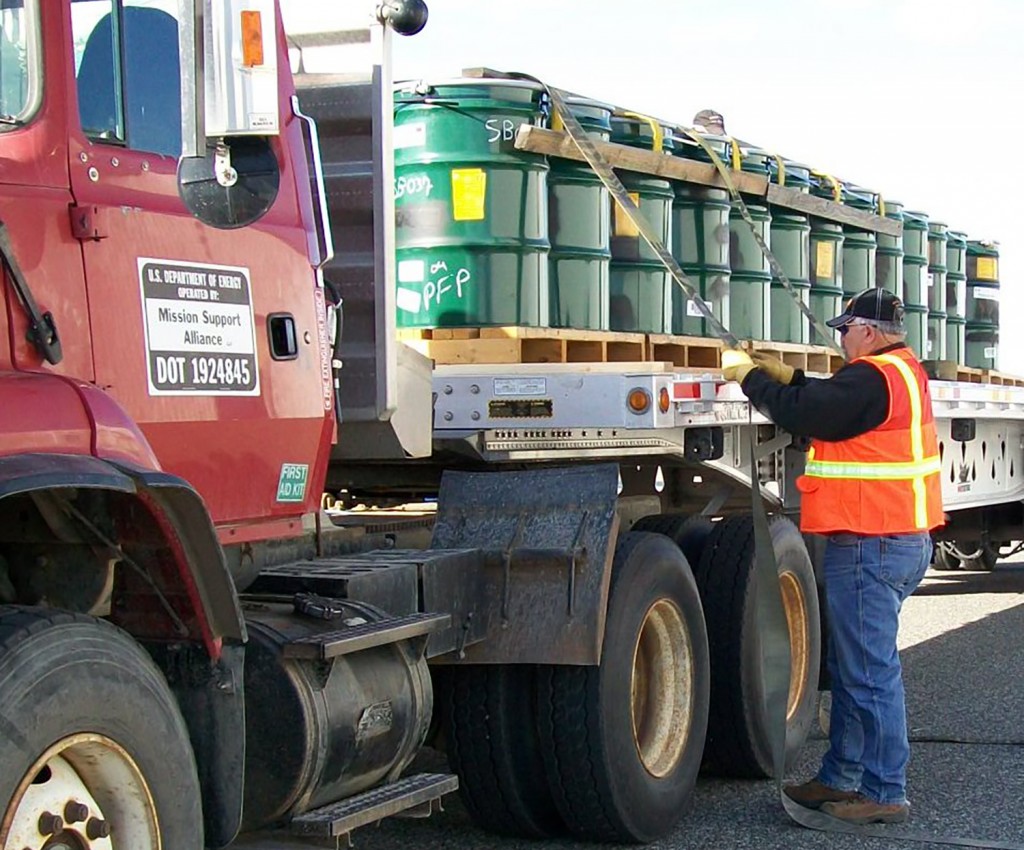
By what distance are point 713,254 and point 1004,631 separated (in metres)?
4.53

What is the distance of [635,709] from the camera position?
5812mm

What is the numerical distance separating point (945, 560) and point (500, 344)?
28.6 ft

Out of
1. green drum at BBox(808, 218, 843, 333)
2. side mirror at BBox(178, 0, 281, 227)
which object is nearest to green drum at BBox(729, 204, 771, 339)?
green drum at BBox(808, 218, 843, 333)

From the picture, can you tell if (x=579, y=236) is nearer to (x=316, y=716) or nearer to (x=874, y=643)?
(x=874, y=643)

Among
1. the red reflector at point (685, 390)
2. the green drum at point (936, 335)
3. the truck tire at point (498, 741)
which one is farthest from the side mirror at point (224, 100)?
the green drum at point (936, 335)

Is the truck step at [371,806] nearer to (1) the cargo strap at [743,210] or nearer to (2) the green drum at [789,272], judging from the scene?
(1) the cargo strap at [743,210]

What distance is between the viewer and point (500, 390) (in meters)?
5.73

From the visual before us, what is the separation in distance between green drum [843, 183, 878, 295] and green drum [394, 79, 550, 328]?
11.0 feet

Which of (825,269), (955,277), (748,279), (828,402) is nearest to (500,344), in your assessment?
(828,402)

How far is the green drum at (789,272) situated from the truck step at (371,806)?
4.20 meters

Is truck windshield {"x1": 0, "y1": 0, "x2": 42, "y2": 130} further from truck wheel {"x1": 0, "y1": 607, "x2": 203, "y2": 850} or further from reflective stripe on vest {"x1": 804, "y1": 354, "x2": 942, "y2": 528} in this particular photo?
reflective stripe on vest {"x1": 804, "y1": 354, "x2": 942, "y2": 528}

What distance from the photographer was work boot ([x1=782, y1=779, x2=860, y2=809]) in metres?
5.88

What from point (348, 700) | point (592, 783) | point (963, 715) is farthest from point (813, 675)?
point (348, 700)

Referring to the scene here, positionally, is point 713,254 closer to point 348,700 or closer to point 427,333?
point 427,333
